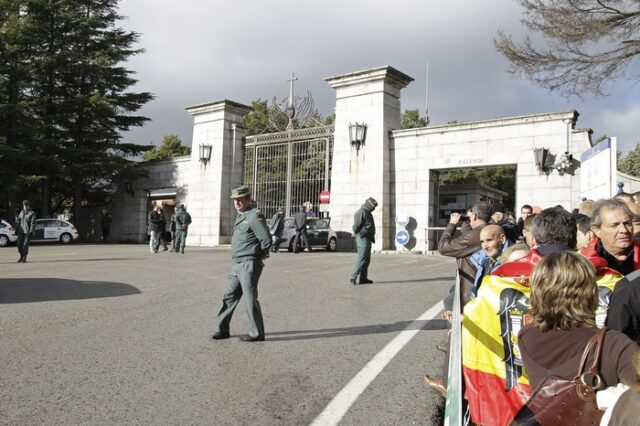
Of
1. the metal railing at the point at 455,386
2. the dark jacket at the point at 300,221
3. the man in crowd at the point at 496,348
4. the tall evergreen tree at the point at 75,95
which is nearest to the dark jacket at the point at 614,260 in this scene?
the man in crowd at the point at 496,348

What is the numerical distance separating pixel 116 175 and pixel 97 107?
387 centimetres

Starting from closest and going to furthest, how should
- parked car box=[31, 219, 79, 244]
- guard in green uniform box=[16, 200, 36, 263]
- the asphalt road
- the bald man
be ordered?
1. the asphalt road
2. the bald man
3. guard in green uniform box=[16, 200, 36, 263]
4. parked car box=[31, 219, 79, 244]

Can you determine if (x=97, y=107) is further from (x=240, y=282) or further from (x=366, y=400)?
(x=366, y=400)

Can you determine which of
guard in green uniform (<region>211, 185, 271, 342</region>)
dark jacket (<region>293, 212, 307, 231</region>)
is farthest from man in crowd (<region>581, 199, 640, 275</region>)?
dark jacket (<region>293, 212, 307, 231</region>)

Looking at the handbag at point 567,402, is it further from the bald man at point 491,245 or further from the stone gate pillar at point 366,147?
the stone gate pillar at point 366,147

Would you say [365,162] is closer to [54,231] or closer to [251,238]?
[251,238]

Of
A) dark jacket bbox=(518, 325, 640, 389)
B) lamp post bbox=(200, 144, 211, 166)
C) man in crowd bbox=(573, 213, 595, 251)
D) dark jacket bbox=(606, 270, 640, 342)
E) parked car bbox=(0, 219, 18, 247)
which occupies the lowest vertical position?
parked car bbox=(0, 219, 18, 247)

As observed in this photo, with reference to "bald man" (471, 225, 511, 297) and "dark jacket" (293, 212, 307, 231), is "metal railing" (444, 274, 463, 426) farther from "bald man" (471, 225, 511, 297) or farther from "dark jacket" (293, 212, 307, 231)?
"dark jacket" (293, 212, 307, 231)

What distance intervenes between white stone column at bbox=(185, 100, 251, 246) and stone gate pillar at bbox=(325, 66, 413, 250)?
5.64 metres

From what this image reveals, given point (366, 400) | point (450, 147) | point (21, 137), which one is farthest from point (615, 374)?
point (21, 137)

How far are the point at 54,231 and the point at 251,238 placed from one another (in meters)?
24.4

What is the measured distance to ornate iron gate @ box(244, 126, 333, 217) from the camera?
22.3 m

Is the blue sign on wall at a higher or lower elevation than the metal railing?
higher

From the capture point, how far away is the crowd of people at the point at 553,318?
6.73 ft
